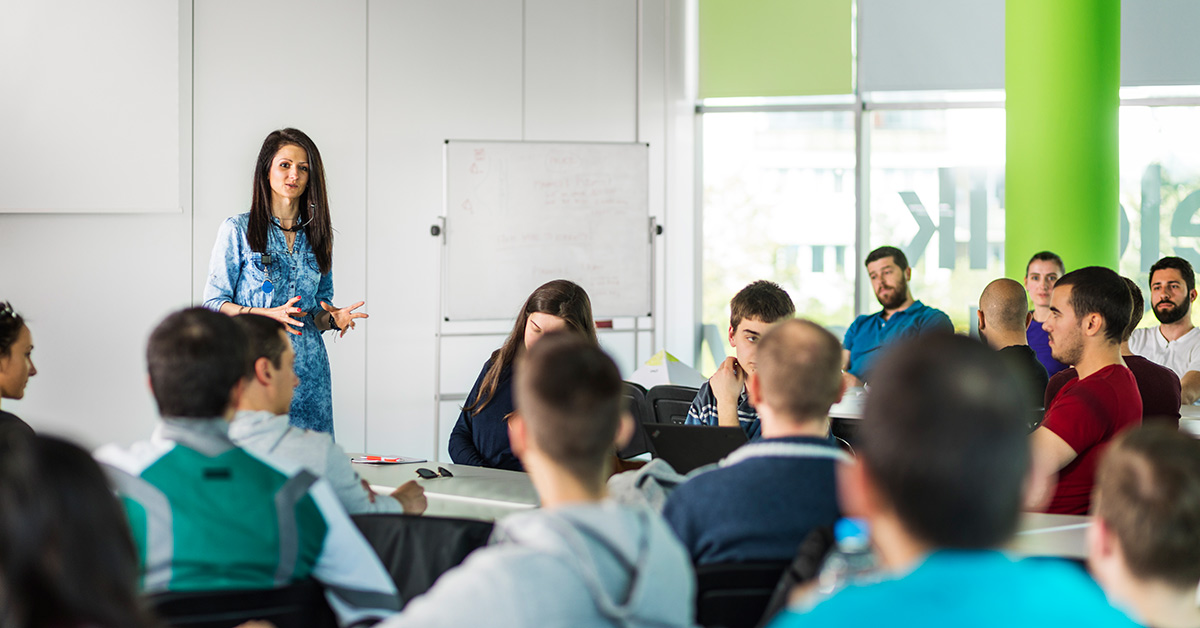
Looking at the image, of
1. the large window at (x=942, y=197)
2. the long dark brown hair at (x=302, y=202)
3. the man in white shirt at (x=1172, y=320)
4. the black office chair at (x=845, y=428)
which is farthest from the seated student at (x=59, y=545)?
the large window at (x=942, y=197)

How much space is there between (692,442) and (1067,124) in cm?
434

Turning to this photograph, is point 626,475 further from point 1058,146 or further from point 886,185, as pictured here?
point 886,185

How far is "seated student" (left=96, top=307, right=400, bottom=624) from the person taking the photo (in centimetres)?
162

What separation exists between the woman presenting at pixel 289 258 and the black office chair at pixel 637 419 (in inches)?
40.5

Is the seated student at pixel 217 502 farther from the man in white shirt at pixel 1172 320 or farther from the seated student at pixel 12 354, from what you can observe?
the man in white shirt at pixel 1172 320

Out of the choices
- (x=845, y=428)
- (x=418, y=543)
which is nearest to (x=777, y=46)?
(x=845, y=428)

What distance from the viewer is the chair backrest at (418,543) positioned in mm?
1807

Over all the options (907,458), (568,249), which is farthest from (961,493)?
(568,249)

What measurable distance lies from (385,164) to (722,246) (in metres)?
2.72

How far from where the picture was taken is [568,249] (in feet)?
19.5

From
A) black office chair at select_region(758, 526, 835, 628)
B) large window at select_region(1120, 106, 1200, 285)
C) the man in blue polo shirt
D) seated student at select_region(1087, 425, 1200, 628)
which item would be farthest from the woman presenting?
large window at select_region(1120, 106, 1200, 285)

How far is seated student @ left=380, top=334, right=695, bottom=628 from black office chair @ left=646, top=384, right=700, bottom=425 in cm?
258

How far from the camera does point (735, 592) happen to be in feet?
5.37

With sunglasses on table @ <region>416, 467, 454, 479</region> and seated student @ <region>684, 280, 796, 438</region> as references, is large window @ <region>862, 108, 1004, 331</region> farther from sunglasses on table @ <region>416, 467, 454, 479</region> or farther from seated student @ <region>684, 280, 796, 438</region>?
sunglasses on table @ <region>416, 467, 454, 479</region>
